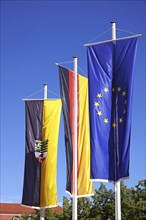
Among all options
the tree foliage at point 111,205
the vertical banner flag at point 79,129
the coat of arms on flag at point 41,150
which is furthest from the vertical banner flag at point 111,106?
the tree foliage at point 111,205

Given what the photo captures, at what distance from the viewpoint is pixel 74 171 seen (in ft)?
55.3

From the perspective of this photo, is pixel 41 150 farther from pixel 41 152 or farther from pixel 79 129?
pixel 79 129

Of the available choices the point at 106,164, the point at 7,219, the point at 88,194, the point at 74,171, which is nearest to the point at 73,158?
the point at 74,171

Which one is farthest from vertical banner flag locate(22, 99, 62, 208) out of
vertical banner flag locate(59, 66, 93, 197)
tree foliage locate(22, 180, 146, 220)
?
tree foliage locate(22, 180, 146, 220)

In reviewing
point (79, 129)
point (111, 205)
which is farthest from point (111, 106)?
point (111, 205)

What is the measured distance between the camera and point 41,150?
1920 centimetres

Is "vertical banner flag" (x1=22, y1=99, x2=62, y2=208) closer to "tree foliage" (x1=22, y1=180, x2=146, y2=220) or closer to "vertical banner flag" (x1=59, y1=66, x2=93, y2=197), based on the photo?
"vertical banner flag" (x1=59, y1=66, x2=93, y2=197)

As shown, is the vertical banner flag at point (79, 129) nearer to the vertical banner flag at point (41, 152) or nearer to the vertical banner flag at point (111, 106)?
the vertical banner flag at point (41, 152)

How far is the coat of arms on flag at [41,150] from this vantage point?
1908cm

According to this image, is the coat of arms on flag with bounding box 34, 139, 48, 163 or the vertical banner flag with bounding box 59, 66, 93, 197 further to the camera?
the coat of arms on flag with bounding box 34, 139, 48, 163

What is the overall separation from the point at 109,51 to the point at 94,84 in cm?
136

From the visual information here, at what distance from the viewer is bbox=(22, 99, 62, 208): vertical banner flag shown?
18641 millimetres

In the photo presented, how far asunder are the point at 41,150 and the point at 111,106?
5327mm

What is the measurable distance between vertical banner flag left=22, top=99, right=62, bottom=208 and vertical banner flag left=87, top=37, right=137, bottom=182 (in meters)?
4.38
